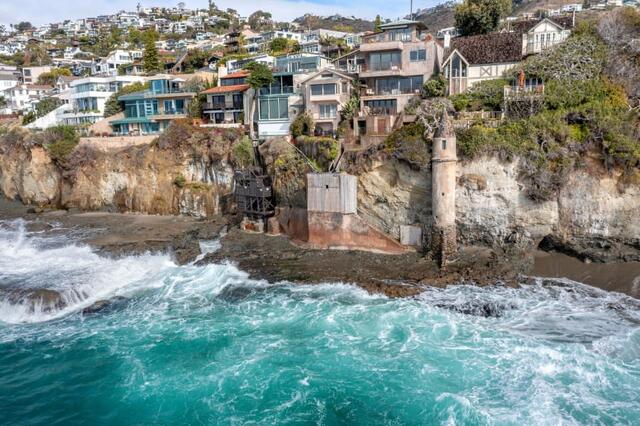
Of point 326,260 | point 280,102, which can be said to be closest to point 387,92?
point 280,102

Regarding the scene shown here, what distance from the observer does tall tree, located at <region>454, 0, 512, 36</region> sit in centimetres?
5716

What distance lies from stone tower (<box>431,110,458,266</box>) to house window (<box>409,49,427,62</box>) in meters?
14.0

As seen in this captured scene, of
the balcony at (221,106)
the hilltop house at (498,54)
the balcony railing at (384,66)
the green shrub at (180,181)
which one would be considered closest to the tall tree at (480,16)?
the hilltop house at (498,54)

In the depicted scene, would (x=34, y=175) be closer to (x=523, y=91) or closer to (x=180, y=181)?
(x=180, y=181)

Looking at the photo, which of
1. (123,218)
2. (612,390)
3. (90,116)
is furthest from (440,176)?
(90,116)

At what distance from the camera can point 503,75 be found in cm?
4244

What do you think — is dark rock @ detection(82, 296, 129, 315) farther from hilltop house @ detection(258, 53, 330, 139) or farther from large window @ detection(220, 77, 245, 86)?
large window @ detection(220, 77, 245, 86)

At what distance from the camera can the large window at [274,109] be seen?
4950 centimetres

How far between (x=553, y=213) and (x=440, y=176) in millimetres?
7273

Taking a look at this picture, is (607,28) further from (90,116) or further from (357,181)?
(90,116)

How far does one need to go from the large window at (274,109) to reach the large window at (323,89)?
4224mm

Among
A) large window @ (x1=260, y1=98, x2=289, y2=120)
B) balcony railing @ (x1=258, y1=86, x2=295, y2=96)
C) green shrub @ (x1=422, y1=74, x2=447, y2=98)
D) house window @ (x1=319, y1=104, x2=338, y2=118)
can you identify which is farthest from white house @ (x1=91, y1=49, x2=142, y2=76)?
green shrub @ (x1=422, y1=74, x2=447, y2=98)

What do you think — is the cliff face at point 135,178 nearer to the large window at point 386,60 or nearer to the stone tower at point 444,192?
the large window at point 386,60

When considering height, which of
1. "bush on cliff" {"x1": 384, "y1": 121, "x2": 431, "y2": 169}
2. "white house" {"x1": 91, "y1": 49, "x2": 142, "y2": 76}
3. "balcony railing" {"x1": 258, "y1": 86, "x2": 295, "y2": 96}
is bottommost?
"bush on cliff" {"x1": 384, "y1": 121, "x2": 431, "y2": 169}
